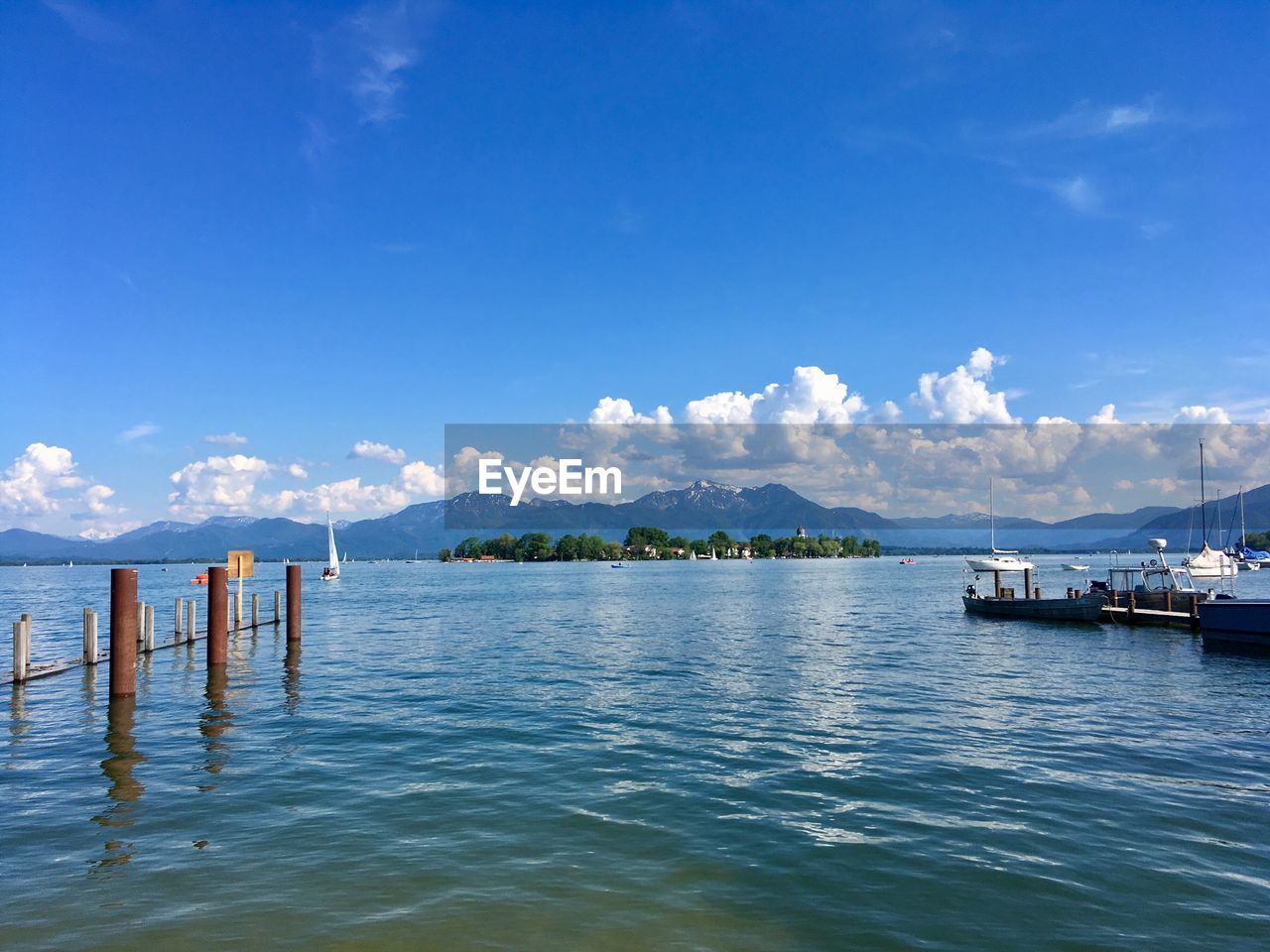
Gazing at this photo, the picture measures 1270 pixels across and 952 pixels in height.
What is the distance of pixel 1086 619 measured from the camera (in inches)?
2208

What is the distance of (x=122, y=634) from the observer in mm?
25625

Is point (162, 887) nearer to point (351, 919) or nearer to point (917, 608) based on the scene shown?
point (351, 919)

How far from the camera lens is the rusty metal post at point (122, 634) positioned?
25531 millimetres

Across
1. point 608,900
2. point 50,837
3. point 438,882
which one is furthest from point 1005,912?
point 50,837

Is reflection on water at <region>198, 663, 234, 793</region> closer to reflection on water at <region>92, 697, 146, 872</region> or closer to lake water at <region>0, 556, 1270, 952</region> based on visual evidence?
lake water at <region>0, 556, 1270, 952</region>

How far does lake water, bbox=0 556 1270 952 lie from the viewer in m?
10.2

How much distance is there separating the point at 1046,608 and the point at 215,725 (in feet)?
185

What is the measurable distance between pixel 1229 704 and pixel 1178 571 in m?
36.3

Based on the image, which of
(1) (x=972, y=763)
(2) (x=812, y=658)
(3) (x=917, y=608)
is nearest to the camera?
(1) (x=972, y=763)

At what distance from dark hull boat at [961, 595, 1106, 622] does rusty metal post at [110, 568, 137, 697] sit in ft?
188

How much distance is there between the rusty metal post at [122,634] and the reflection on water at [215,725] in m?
2.55

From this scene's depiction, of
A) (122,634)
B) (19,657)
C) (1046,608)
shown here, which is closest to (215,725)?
(122,634)

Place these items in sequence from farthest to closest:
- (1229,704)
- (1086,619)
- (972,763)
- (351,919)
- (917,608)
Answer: (917,608)
(1086,619)
(1229,704)
(972,763)
(351,919)

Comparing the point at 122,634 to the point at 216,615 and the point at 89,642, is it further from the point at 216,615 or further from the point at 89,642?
the point at 89,642
